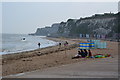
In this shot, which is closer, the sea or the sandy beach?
the sandy beach

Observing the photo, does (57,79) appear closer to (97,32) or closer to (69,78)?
(69,78)

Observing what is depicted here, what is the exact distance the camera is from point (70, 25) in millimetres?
153000

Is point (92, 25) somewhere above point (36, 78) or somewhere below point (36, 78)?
above

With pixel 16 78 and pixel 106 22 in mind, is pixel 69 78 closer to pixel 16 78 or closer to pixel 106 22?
pixel 16 78

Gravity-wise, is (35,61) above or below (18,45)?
below

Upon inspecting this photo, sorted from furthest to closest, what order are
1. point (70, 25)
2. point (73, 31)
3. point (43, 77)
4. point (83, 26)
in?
point (70, 25) < point (73, 31) < point (83, 26) < point (43, 77)

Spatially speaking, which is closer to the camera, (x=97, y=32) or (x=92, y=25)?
(x=97, y=32)

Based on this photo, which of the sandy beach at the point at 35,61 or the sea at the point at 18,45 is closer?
the sandy beach at the point at 35,61

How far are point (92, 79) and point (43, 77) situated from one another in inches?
76.6

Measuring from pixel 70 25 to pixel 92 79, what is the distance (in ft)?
480

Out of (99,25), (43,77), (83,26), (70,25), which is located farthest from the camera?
(70,25)

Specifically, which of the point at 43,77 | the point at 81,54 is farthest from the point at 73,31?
the point at 43,77

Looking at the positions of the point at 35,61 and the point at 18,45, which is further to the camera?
the point at 18,45

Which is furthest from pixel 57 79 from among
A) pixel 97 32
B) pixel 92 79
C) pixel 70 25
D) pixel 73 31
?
pixel 70 25
